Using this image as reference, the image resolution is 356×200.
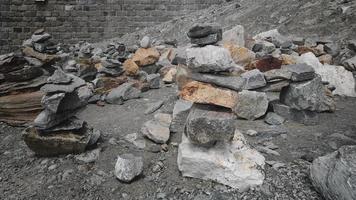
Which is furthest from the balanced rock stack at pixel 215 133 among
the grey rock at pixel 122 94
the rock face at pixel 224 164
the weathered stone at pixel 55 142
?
the grey rock at pixel 122 94

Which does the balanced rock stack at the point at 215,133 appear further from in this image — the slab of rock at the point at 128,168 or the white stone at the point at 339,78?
the white stone at the point at 339,78

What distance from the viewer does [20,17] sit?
525 inches

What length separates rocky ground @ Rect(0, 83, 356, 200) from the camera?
2.93m

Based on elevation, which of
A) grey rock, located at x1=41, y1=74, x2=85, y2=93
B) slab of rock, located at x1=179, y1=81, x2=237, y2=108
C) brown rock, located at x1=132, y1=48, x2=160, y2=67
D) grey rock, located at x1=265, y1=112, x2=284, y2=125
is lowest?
grey rock, located at x1=265, y1=112, x2=284, y2=125

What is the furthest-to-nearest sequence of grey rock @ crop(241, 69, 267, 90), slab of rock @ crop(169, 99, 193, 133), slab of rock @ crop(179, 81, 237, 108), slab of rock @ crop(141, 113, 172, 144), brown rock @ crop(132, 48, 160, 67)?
brown rock @ crop(132, 48, 160, 67)
grey rock @ crop(241, 69, 267, 90)
slab of rock @ crop(169, 99, 193, 133)
slab of rock @ crop(141, 113, 172, 144)
slab of rock @ crop(179, 81, 237, 108)

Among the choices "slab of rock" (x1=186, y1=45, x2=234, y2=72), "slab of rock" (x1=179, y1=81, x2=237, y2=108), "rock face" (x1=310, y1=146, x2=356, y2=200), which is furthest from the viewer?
"slab of rock" (x1=186, y1=45, x2=234, y2=72)

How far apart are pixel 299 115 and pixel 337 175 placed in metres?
1.55

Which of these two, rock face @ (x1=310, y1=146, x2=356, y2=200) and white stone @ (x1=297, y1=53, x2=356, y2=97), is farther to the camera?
white stone @ (x1=297, y1=53, x2=356, y2=97)

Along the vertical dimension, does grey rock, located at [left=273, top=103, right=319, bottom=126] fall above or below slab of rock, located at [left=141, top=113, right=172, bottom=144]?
above

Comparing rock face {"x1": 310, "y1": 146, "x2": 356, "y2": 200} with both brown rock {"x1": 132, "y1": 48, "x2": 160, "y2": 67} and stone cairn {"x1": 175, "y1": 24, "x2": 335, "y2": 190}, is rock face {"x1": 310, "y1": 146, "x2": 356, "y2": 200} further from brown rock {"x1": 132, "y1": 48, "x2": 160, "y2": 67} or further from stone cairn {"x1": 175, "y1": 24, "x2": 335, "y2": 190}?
brown rock {"x1": 132, "y1": 48, "x2": 160, "y2": 67}

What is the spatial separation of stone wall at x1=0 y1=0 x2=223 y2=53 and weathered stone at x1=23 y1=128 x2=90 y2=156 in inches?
410

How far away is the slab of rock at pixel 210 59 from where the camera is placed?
3.36 m

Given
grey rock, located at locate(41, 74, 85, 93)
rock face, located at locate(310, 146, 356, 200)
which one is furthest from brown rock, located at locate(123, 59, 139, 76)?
rock face, located at locate(310, 146, 356, 200)

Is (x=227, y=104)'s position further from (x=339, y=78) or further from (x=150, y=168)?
(x=339, y=78)
